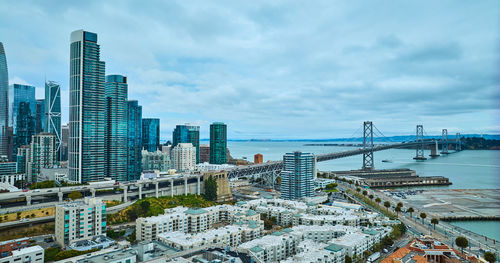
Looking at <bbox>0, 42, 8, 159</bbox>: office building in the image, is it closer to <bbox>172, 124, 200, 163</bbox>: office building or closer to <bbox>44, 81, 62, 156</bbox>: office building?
<bbox>44, 81, 62, 156</bbox>: office building

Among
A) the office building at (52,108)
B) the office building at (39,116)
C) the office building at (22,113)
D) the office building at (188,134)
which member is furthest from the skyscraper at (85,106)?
the office building at (39,116)

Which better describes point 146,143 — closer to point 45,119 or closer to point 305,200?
point 45,119

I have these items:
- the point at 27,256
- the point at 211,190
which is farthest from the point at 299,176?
the point at 27,256

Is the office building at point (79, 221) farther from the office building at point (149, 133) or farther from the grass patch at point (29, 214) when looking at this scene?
the office building at point (149, 133)

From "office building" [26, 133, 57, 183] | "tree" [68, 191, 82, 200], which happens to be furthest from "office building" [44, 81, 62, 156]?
"tree" [68, 191, 82, 200]

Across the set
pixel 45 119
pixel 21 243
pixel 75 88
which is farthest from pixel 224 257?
pixel 45 119

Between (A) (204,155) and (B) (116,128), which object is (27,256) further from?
(A) (204,155)
